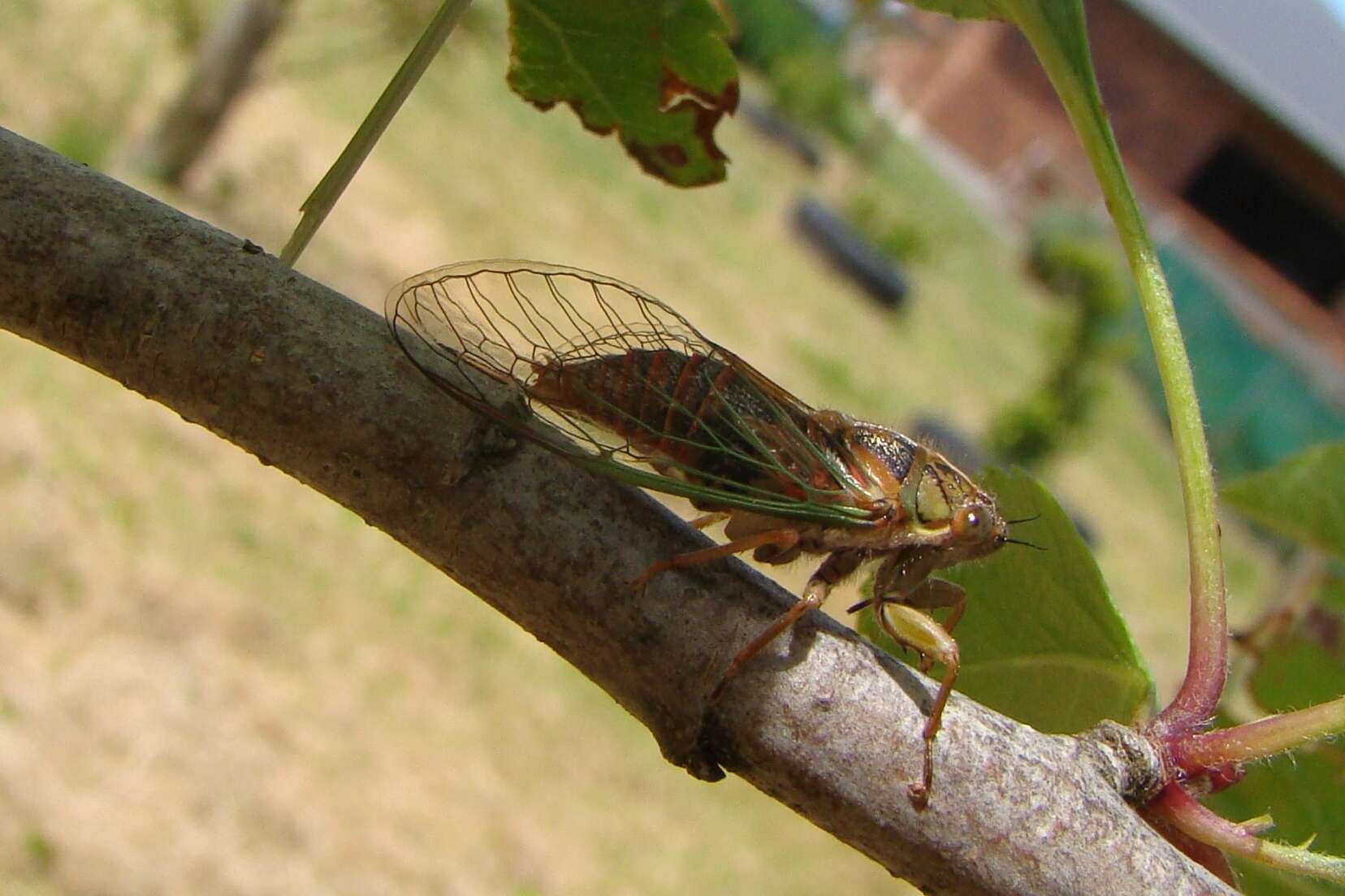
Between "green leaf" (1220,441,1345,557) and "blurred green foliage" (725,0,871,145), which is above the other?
"green leaf" (1220,441,1345,557)

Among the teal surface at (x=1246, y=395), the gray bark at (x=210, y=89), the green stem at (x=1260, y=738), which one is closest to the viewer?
the green stem at (x=1260, y=738)

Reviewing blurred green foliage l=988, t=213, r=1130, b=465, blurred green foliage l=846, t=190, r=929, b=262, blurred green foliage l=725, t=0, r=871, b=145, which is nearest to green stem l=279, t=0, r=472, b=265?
blurred green foliage l=988, t=213, r=1130, b=465

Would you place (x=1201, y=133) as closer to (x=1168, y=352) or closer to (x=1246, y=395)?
(x=1246, y=395)

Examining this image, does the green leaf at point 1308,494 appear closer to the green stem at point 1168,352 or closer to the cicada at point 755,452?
the cicada at point 755,452

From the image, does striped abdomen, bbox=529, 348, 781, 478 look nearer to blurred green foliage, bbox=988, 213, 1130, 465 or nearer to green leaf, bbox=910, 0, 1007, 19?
green leaf, bbox=910, 0, 1007, 19

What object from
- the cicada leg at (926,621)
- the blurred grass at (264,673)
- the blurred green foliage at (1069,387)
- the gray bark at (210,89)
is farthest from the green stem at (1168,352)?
the blurred green foliage at (1069,387)

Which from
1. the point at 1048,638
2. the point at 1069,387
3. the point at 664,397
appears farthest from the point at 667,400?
the point at 1069,387
